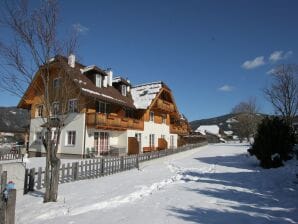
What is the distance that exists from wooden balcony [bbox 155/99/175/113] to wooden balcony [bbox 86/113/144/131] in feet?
19.2

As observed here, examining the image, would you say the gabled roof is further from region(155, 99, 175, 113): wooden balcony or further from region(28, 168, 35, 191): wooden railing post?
region(28, 168, 35, 191): wooden railing post

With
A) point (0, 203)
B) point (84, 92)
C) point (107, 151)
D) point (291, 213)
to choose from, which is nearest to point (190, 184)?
point (291, 213)

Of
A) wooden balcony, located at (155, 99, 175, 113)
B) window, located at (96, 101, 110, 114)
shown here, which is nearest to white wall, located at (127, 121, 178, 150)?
wooden balcony, located at (155, 99, 175, 113)

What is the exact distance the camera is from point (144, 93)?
37375 millimetres

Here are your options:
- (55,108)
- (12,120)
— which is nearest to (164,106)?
(55,108)

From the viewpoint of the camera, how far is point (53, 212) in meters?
8.35

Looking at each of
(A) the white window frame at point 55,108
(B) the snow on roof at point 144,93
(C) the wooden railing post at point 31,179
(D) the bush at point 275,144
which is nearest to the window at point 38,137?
(B) the snow on roof at point 144,93

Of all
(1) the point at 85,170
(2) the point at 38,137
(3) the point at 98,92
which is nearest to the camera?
(1) the point at 85,170

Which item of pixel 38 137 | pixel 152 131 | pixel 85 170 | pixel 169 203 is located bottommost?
pixel 169 203

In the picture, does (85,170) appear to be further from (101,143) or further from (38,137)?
(38,137)

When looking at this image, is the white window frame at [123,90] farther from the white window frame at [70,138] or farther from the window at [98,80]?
the white window frame at [70,138]

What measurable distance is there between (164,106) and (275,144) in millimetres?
21733

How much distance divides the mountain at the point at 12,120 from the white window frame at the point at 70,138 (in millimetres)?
43892

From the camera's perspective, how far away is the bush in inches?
711
